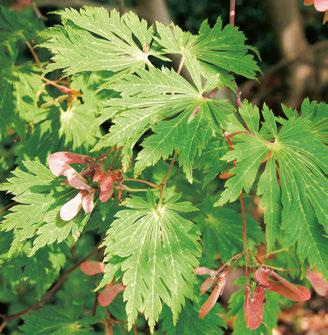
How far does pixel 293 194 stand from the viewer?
1.13 metres

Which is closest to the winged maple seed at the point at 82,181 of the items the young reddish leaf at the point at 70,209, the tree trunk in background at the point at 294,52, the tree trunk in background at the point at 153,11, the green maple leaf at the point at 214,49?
the young reddish leaf at the point at 70,209

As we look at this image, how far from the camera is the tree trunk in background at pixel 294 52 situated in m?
4.36

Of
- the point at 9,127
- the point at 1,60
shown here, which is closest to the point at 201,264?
the point at 9,127

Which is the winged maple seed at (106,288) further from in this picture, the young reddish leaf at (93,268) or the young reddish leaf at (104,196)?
the young reddish leaf at (104,196)

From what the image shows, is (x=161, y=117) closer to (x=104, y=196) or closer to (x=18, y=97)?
(x=104, y=196)

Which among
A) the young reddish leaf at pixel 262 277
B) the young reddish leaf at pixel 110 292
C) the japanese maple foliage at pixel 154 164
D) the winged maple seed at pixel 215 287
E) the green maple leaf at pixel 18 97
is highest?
the green maple leaf at pixel 18 97

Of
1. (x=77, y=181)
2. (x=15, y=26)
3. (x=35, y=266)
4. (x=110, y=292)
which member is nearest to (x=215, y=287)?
(x=110, y=292)

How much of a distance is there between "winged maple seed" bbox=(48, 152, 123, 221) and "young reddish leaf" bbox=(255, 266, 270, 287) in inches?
14.5

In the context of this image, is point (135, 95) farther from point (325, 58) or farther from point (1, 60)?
point (325, 58)

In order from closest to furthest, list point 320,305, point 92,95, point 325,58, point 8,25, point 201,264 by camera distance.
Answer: point 201,264 < point 92,95 < point 8,25 < point 320,305 < point 325,58

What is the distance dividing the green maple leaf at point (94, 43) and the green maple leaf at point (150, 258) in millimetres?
347

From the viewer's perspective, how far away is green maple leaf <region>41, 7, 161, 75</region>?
4.14 feet

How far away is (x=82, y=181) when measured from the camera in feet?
3.91

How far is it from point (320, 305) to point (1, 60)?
261 cm
